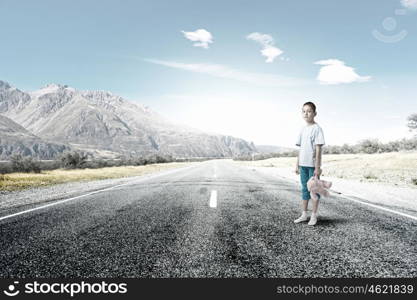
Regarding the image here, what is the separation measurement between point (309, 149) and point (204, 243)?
2356 millimetres

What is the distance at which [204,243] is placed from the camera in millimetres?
3672

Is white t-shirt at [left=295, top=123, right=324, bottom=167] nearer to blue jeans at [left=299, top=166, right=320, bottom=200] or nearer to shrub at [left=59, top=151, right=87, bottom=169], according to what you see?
blue jeans at [left=299, top=166, right=320, bottom=200]

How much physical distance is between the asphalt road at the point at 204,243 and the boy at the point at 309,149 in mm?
472

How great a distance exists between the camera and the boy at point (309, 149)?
468cm

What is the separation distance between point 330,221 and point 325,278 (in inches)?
101

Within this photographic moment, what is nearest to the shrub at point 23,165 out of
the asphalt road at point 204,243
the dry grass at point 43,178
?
the dry grass at point 43,178

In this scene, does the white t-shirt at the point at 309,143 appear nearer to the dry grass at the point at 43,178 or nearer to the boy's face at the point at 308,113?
the boy's face at the point at 308,113

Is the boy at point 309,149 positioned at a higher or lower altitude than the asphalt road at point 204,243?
higher

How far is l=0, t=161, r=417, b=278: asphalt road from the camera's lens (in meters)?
2.82

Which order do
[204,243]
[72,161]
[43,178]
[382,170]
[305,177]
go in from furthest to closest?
[72,161] < [382,170] < [43,178] < [305,177] < [204,243]

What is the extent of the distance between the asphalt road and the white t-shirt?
1035mm

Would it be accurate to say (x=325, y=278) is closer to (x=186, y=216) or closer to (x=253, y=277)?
(x=253, y=277)

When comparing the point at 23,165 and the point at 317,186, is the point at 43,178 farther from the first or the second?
the point at 317,186

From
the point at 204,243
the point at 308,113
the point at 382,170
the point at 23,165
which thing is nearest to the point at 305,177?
the point at 308,113
